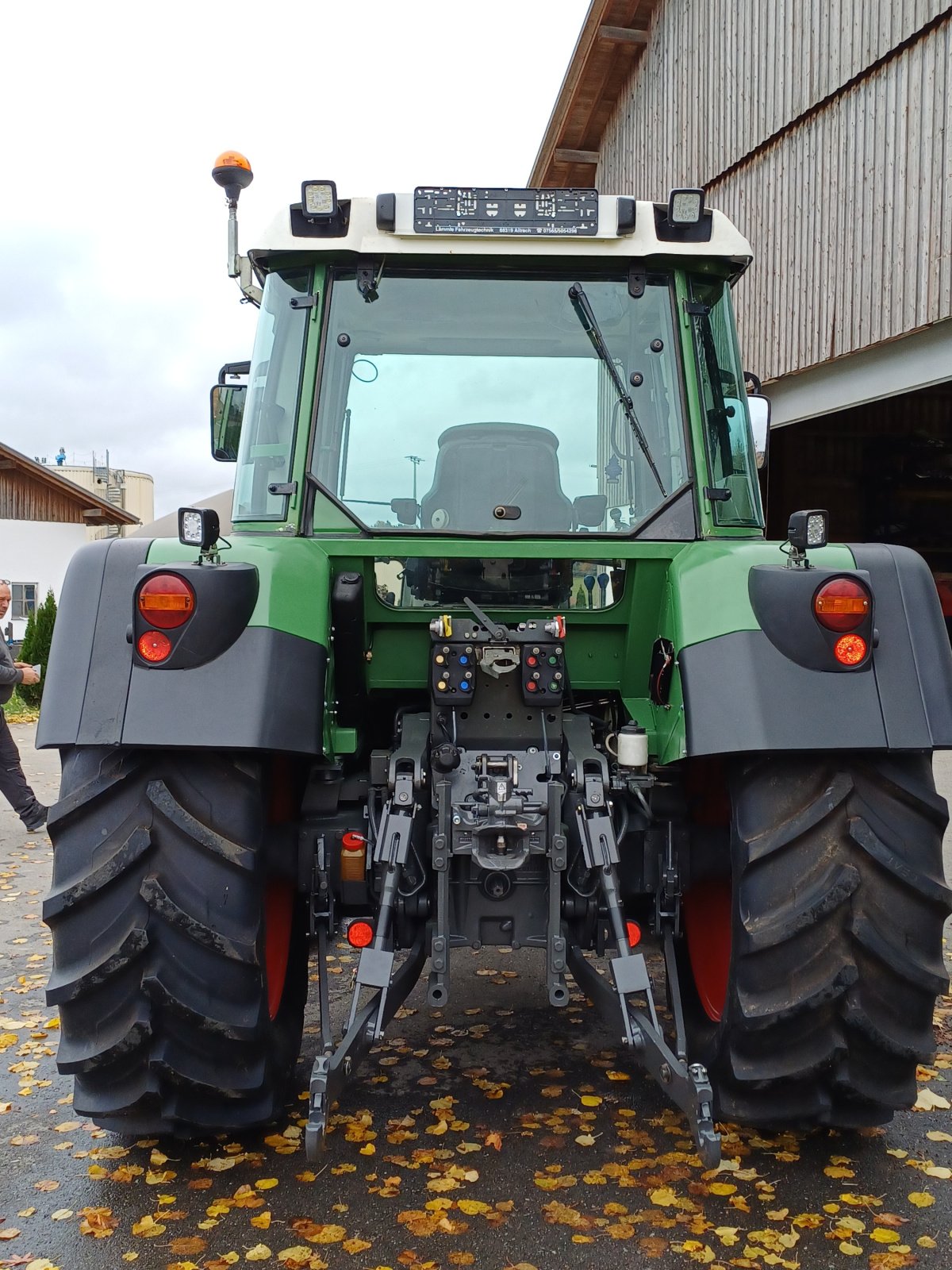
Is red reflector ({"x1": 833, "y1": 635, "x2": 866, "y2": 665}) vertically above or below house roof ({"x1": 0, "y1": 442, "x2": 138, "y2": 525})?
below

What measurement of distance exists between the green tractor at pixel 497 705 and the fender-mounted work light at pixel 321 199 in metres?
0.01

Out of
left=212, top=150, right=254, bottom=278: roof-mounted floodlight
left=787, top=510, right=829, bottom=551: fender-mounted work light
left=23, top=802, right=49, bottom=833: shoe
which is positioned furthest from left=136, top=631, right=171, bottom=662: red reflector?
left=23, top=802, right=49, bottom=833: shoe

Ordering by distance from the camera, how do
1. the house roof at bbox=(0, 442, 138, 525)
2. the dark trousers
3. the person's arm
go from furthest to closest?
the house roof at bbox=(0, 442, 138, 525)
the dark trousers
the person's arm

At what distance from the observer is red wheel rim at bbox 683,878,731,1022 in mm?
3615

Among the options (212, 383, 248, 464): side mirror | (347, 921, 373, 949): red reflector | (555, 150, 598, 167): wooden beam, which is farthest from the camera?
(555, 150, 598, 167): wooden beam

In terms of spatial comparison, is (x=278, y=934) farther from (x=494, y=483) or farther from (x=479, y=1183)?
(x=494, y=483)

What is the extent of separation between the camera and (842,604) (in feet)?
9.56

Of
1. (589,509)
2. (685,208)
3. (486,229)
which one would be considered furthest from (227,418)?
(685,208)

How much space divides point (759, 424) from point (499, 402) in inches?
40.8

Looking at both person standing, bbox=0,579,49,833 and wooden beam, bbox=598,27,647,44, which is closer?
person standing, bbox=0,579,49,833

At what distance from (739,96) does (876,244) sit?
3.59m

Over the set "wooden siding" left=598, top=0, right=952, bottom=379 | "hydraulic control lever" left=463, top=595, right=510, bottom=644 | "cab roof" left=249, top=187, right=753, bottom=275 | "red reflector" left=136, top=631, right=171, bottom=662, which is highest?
"wooden siding" left=598, top=0, right=952, bottom=379

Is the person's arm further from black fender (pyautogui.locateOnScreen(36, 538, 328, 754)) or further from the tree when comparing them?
the tree

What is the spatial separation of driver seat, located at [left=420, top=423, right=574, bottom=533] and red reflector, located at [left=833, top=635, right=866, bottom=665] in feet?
3.54
